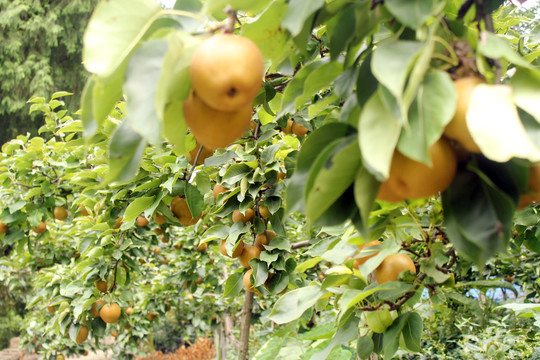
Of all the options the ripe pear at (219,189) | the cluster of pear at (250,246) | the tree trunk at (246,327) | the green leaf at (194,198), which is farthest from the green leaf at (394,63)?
the tree trunk at (246,327)

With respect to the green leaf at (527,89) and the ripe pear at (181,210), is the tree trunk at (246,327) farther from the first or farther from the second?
the green leaf at (527,89)

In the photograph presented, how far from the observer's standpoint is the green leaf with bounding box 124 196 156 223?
3.93ft

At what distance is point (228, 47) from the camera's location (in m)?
0.41

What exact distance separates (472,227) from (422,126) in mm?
115

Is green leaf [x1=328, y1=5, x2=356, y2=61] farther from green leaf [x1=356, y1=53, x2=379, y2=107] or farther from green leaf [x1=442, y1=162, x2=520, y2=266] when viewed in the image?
green leaf [x1=442, y1=162, x2=520, y2=266]

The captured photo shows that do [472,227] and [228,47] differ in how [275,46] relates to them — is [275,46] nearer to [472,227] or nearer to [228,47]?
[228,47]

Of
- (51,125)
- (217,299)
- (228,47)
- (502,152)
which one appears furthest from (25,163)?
(502,152)

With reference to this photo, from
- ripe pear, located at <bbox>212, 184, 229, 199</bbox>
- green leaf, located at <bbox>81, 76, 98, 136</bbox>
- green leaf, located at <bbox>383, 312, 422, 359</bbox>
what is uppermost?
green leaf, located at <bbox>81, 76, 98, 136</bbox>

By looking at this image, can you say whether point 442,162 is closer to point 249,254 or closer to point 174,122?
point 174,122

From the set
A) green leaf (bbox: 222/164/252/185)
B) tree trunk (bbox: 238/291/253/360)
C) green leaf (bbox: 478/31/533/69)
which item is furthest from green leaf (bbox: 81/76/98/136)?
tree trunk (bbox: 238/291/253/360)

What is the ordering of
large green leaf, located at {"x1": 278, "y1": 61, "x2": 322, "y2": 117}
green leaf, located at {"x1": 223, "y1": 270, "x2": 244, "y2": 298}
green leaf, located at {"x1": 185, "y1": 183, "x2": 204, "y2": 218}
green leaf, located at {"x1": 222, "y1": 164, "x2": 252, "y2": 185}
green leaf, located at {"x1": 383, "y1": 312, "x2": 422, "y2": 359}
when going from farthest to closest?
green leaf, located at {"x1": 223, "y1": 270, "x2": 244, "y2": 298} → green leaf, located at {"x1": 222, "y1": 164, "x2": 252, "y2": 185} → green leaf, located at {"x1": 185, "y1": 183, "x2": 204, "y2": 218} → green leaf, located at {"x1": 383, "y1": 312, "x2": 422, "y2": 359} → large green leaf, located at {"x1": 278, "y1": 61, "x2": 322, "y2": 117}

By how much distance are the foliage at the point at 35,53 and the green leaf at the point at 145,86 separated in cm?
857

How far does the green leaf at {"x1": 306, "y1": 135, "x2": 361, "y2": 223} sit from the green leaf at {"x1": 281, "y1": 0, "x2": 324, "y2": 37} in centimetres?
12

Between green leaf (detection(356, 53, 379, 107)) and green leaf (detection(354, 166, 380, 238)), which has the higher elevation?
green leaf (detection(356, 53, 379, 107))
